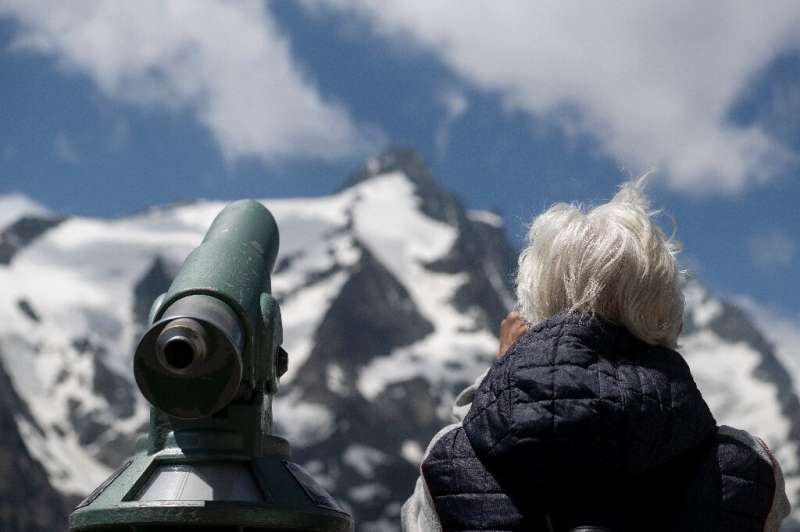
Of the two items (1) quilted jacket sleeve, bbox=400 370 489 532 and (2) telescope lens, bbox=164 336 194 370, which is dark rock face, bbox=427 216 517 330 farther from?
(2) telescope lens, bbox=164 336 194 370

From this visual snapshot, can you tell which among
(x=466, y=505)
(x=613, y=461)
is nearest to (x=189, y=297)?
(x=466, y=505)

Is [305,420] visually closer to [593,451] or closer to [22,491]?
[22,491]

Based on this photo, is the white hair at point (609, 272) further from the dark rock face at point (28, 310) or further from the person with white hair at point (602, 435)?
the dark rock face at point (28, 310)

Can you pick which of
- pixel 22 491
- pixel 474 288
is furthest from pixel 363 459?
pixel 474 288

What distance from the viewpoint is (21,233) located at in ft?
579

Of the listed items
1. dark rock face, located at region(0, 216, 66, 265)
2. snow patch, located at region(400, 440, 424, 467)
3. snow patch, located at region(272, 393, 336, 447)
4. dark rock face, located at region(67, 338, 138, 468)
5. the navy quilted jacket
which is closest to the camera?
the navy quilted jacket

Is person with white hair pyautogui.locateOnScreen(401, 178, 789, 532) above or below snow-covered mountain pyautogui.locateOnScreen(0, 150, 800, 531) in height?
below

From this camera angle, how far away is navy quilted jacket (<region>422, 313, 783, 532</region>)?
10.1ft

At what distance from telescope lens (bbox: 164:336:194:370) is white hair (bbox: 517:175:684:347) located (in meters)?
1.00

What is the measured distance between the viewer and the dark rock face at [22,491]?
106688 millimetres

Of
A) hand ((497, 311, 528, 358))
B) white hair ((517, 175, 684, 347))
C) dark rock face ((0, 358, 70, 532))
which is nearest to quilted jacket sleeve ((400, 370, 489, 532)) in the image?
white hair ((517, 175, 684, 347))

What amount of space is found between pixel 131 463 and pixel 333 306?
522 ft

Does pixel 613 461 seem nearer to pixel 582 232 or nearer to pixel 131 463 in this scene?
pixel 582 232

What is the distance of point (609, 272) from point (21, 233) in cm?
18204
